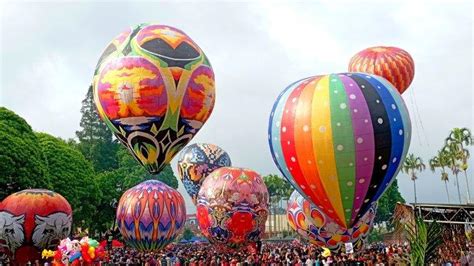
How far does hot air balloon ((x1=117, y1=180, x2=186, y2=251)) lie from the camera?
26219 mm

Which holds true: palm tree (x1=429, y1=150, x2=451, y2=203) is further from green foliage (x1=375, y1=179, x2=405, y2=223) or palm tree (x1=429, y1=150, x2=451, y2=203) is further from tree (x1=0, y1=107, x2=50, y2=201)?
tree (x1=0, y1=107, x2=50, y2=201)

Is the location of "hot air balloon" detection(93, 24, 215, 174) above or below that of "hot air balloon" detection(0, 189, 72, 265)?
above

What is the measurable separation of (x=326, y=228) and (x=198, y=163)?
1762 centimetres

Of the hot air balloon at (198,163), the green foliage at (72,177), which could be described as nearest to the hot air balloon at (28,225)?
the green foliage at (72,177)

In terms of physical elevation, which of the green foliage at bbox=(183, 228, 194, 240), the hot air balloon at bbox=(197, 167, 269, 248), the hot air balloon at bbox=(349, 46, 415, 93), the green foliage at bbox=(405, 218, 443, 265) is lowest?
the green foliage at bbox=(183, 228, 194, 240)

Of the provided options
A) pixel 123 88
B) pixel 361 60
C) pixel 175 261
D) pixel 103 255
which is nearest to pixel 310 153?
pixel 123 88

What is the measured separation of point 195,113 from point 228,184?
693 centimetres

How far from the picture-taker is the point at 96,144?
209ft

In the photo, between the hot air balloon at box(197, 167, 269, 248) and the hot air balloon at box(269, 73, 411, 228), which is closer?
the hot air balloon at box(269, 73, 411, 228)

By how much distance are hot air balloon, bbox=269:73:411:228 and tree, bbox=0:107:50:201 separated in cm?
1914

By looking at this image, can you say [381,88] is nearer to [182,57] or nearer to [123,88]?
[182,57]

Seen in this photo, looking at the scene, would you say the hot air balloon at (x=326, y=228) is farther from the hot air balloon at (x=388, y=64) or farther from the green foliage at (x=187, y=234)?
the green foliage at (x=187, y=234)

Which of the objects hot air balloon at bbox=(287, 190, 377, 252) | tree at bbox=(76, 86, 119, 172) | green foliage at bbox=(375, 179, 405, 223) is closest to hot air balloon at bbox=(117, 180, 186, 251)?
hot air balloon at bbox=(287, 190, 377, 252)

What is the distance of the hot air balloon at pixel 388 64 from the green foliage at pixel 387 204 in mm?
40308
